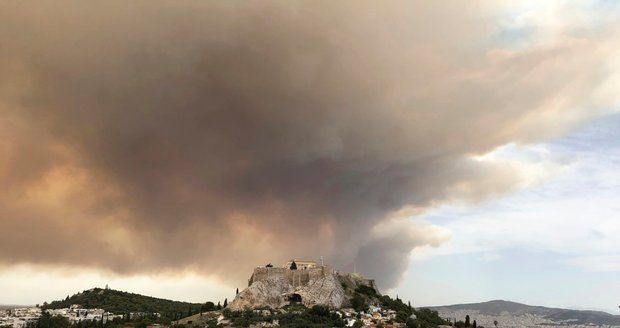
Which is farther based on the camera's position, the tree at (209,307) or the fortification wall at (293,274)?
the tree at (209,307)

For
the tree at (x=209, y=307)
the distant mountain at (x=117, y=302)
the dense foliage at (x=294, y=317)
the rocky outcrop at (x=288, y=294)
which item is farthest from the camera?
the distant mountain at (x=117, y=302)

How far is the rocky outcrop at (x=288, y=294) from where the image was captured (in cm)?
11406

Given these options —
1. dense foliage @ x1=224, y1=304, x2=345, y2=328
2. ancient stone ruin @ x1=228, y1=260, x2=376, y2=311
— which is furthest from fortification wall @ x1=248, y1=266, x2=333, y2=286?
dense foliage @ x1=224, y1=304, x2=345, y2=328

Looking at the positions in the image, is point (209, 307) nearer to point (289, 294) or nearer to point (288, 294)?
point (288, 294)

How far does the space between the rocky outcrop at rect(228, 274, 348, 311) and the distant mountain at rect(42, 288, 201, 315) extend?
55.4 m

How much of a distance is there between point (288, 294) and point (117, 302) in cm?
9240

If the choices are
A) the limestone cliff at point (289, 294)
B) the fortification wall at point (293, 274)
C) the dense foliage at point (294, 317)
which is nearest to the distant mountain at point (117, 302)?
the fortification wall at point (293, 274)

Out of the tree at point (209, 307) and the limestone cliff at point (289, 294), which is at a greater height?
the limestone cliff at point (289, 294)

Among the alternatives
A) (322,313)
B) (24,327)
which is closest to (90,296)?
(24,327)

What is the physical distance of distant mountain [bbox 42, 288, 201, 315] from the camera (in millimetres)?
168125

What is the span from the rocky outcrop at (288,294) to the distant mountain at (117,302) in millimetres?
55432

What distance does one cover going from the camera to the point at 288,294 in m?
119

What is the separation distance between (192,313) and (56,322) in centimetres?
3527

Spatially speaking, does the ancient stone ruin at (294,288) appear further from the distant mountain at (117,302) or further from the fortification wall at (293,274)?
the distant mountain at (117,302)
